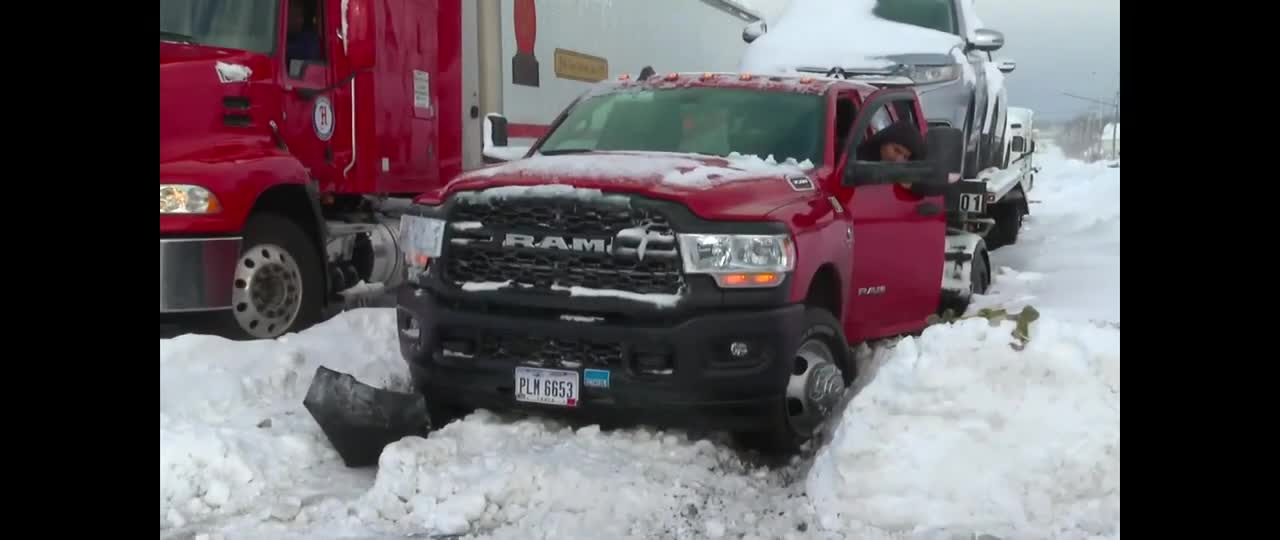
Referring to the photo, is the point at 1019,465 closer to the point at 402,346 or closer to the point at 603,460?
the point at 603,460

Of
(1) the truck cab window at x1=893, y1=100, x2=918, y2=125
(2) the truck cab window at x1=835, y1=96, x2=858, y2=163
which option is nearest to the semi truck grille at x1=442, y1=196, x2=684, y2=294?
(2) the truck cab window at x1=835, y1=96, x2=858, y2=163

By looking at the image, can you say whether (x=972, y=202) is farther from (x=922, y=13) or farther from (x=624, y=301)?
(x=624, y=301)

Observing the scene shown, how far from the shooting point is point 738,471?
5391 millimetres

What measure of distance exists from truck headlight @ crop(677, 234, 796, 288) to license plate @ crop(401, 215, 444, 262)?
3.86 ft

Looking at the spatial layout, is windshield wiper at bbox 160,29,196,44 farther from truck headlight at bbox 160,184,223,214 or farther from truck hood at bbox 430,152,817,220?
truck hood at bbox 430,152,817,220

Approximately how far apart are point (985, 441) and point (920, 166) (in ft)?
6.55

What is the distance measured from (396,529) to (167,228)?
10.4 feet

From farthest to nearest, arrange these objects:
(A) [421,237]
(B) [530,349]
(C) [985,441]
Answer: (A) [421,237]
(B) [530,349]
(C) [985,441]

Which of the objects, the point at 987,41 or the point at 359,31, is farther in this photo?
the point at 987,41

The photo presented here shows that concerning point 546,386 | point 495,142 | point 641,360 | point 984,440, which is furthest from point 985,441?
point 495,142

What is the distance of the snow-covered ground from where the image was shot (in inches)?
179

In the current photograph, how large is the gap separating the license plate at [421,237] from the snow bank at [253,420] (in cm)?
96

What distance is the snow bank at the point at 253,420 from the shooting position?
4855 mm
